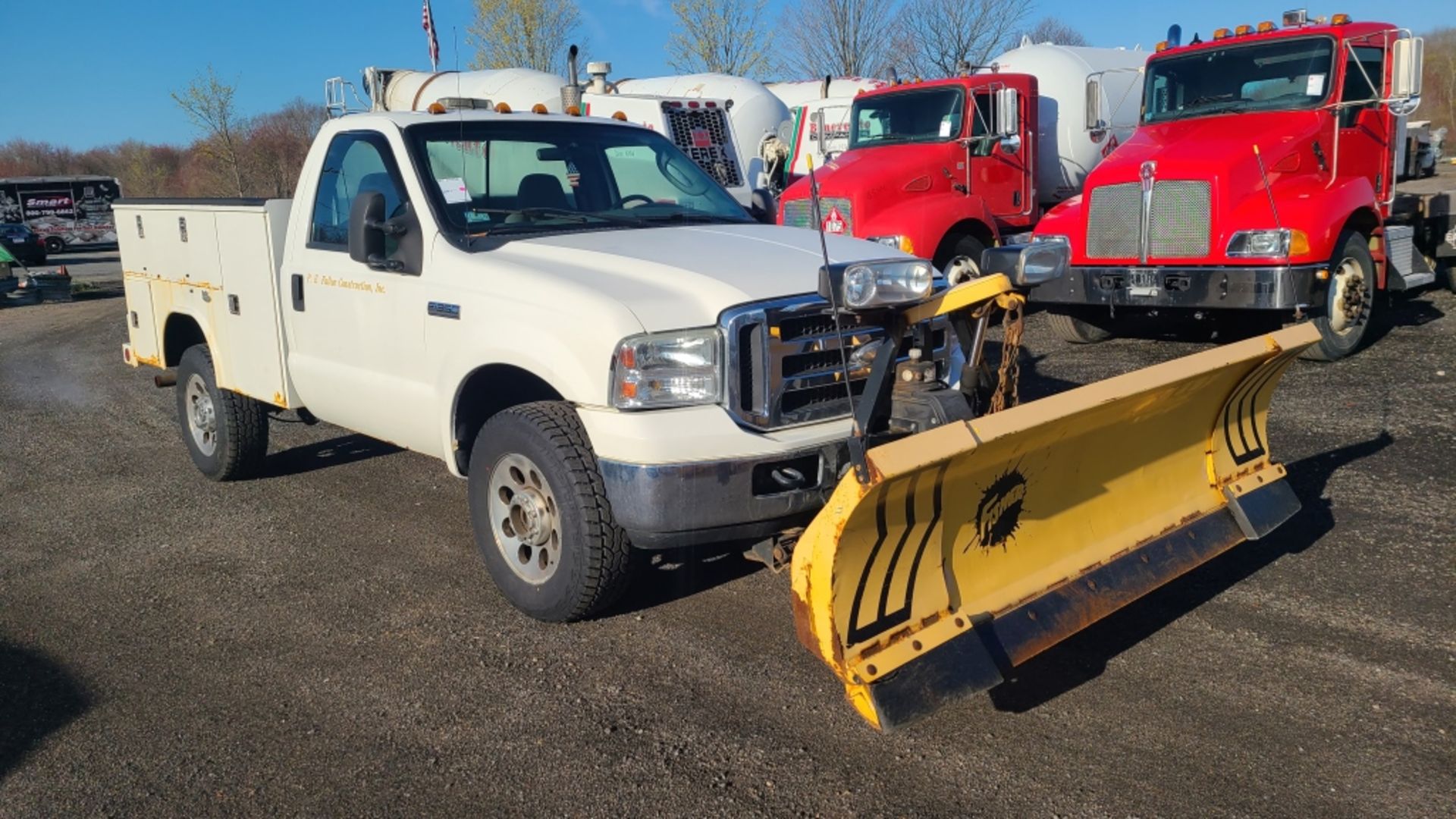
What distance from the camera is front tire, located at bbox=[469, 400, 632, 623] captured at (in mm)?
4176

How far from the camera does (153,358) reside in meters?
7.41

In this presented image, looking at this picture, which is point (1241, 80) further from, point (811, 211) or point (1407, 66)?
point (811, 211)

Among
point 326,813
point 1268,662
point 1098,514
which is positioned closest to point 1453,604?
point 1268,662

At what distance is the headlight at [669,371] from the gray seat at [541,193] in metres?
1.63

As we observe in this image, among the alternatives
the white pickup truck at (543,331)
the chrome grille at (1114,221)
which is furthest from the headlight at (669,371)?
the chrome grille at (1114,221)

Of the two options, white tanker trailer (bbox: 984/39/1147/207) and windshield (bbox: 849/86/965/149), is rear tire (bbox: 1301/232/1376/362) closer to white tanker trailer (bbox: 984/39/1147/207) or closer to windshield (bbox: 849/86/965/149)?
windshield (bbox: 849/86/965/149)

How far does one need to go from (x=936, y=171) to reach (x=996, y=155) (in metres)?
0.91

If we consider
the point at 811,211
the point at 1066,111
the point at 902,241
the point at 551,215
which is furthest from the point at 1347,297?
the point at 551,215

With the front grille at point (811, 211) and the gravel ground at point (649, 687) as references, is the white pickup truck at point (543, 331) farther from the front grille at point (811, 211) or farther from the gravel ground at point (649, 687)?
the front grille at point (811, 211)

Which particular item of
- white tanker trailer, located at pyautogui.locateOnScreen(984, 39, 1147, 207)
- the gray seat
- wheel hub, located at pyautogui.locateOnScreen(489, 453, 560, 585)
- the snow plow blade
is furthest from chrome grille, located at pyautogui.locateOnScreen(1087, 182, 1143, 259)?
wheel hub, located at pyautogui.locateOnScreen(489, 453, 560, 585)

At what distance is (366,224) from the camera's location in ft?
16.2

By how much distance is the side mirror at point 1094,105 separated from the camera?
36.2 feet

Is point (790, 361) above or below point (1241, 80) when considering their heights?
below

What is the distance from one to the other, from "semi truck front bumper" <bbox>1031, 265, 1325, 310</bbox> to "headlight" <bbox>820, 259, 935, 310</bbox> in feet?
15.7
